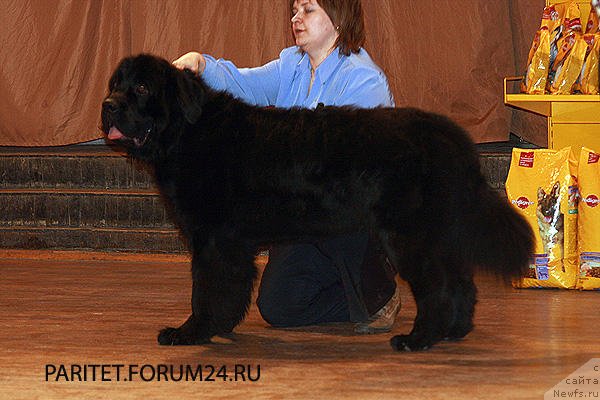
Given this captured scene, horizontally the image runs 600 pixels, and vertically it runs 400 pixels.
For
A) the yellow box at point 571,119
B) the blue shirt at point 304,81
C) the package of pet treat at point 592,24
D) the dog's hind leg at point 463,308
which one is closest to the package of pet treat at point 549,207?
the yellow box at point 571,119

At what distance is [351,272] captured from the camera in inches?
121

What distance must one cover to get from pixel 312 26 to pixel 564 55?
1.50 m

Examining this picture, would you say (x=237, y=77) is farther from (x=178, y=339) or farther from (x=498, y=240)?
(x=498, y=240)

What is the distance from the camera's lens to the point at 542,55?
4.18 metres

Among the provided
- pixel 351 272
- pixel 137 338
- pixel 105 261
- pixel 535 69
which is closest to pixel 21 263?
pixel 105 261

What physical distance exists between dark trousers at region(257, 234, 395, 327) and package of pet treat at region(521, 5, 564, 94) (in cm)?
152

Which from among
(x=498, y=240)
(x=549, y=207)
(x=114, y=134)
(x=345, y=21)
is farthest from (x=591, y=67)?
(x=114, y=134)

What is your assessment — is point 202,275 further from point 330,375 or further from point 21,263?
point 21,263

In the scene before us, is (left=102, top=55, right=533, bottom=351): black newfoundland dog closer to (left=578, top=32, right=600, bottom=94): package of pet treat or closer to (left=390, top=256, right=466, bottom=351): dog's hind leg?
(left=390, top=256, right=466, bottom=351): dog's hind leg

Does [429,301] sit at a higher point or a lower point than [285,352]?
higher

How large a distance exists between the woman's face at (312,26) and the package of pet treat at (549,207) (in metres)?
1.32

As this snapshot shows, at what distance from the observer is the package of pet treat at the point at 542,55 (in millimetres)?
4180

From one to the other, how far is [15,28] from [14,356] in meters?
2.94

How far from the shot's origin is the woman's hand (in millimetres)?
3006
